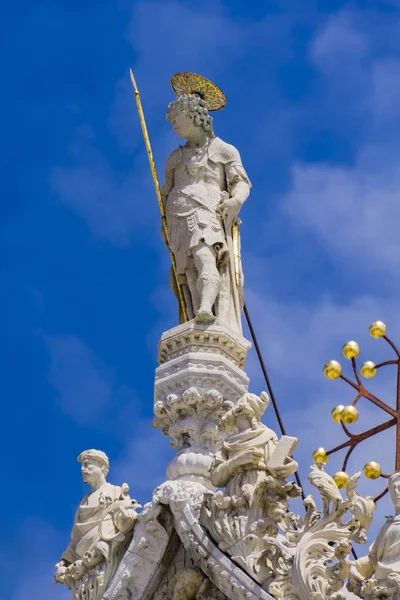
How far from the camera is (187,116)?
17.2 meters

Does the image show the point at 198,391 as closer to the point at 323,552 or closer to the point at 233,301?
the point at 233,301

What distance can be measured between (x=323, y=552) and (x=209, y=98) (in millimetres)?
5999

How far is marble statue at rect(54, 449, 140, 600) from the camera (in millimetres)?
15031

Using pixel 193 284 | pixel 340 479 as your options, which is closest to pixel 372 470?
pixel 340 479

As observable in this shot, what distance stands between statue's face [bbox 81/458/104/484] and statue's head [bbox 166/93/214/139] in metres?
3.68

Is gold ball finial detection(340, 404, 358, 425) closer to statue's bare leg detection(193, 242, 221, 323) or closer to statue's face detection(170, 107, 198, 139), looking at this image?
statue's bare leg detection(193, 242, 221, 323)

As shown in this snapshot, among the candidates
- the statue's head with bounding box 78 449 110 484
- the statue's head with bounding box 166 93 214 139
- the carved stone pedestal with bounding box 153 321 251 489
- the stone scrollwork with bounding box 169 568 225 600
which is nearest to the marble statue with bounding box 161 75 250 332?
the statue's head with bounding box 166 93 214 139

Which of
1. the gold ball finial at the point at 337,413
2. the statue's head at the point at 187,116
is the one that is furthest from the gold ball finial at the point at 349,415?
the statue's head at the point at 187,116

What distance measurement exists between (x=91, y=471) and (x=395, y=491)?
10.8 ft

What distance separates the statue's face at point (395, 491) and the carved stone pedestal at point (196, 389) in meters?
2.11

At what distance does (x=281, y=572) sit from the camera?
45.0 ft

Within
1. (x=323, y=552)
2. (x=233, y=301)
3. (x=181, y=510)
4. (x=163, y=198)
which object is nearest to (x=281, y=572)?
(x=323, y=552)

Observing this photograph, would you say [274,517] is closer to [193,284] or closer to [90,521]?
[90,521]

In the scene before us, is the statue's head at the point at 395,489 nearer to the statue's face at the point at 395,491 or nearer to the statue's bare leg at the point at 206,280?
the statue's face at the point at 395,491
